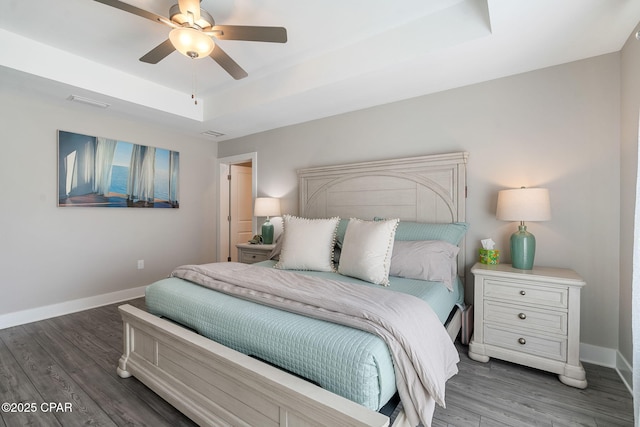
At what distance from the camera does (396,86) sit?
2.75 metres

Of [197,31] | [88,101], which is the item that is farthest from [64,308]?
[197,31]

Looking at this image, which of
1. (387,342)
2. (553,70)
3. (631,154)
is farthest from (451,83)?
(387,342)

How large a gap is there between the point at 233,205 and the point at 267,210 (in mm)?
1589

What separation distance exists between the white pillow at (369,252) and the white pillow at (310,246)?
23cm

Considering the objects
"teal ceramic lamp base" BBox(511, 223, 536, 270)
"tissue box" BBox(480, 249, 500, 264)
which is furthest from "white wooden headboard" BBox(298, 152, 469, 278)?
"teal ceramic lamp base" BBox(511, 223, 536, 270)

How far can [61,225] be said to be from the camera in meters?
3.31

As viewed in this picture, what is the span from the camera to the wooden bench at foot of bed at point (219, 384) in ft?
3.54

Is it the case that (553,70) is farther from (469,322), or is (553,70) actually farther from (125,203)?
(125,203)

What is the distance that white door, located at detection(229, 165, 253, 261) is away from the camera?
5.16 meters

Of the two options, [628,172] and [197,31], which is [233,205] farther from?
[628,172]

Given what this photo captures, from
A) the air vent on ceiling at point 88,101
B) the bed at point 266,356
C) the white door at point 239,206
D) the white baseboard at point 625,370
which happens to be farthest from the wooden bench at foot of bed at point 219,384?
the white door at point 239,206

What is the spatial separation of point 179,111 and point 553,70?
12.6 ft

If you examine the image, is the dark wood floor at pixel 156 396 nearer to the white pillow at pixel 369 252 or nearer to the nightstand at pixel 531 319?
the nightstand at pixel 531 319

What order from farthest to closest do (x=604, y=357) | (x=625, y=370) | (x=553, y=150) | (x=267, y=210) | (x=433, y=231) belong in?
(x=267, y=210) → (x=433, y=231) → (x=553, y=150) → (x=604, y=357) → (x=625, y=370)
